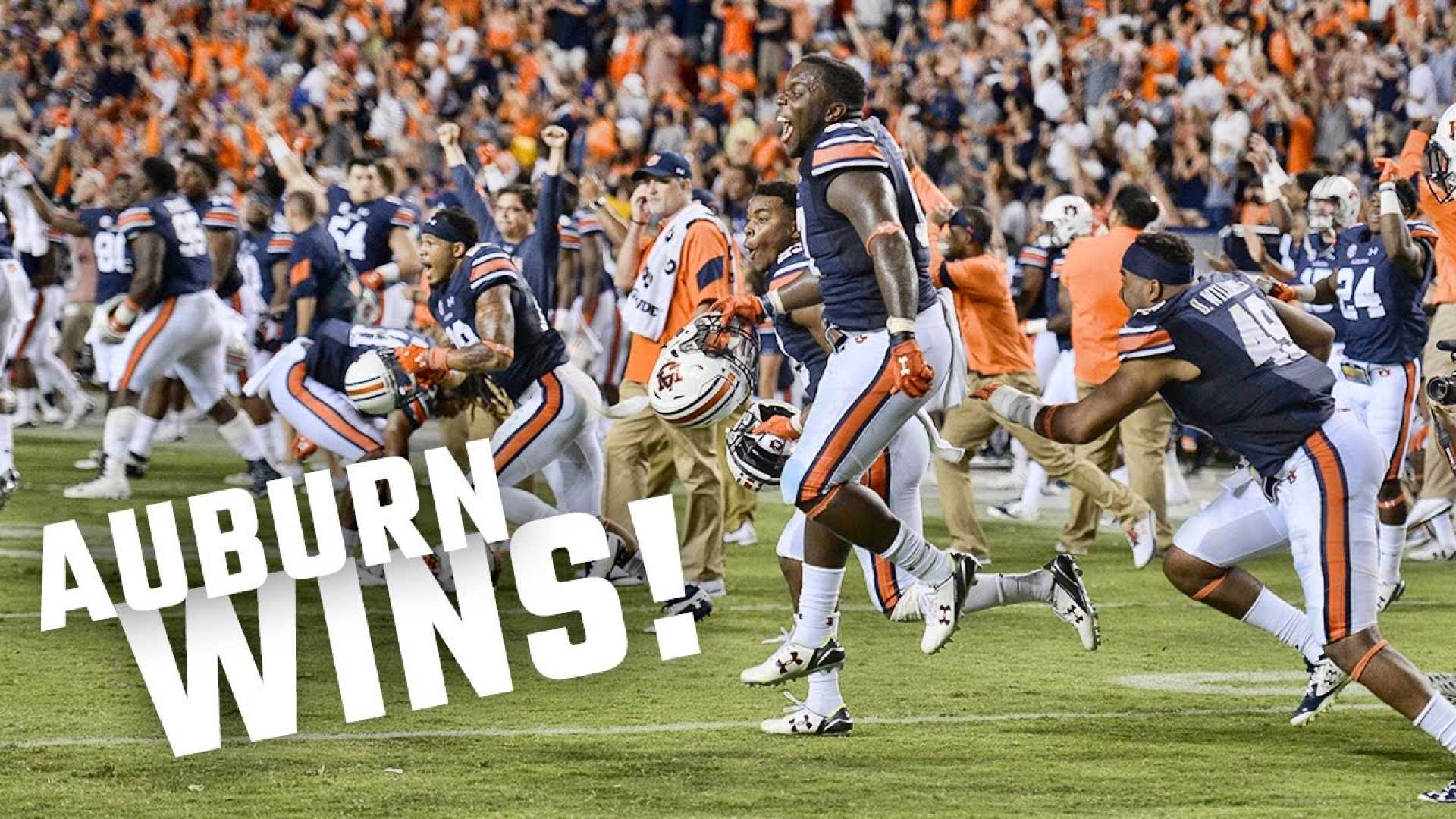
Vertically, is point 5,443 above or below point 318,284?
below

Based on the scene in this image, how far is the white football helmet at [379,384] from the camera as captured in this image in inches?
349

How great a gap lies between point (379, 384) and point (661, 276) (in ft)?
4.62

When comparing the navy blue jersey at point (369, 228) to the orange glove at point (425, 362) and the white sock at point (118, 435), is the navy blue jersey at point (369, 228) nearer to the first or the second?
the white sock at point (118, 435)

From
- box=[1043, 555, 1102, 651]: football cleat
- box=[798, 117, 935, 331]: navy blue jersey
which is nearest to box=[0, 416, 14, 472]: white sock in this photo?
box=[798, 117, 935, 331]: navy blue jersey

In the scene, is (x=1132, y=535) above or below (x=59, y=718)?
below

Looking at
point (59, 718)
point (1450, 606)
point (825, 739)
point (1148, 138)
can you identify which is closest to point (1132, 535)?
point (1450, 606)

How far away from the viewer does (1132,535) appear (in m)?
10.5

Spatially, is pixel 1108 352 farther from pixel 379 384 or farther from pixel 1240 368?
pixel 1240 368

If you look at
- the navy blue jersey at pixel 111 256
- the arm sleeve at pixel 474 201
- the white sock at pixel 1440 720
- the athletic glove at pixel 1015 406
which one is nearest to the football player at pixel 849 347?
the athletic glove at pixel 1015 406

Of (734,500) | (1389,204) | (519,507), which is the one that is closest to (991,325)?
(734,500)

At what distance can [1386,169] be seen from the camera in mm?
9234

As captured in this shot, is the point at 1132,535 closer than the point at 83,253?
Yes

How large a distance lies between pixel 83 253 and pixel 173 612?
32.4 feet

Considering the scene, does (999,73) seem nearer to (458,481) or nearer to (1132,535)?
(1132,535)
